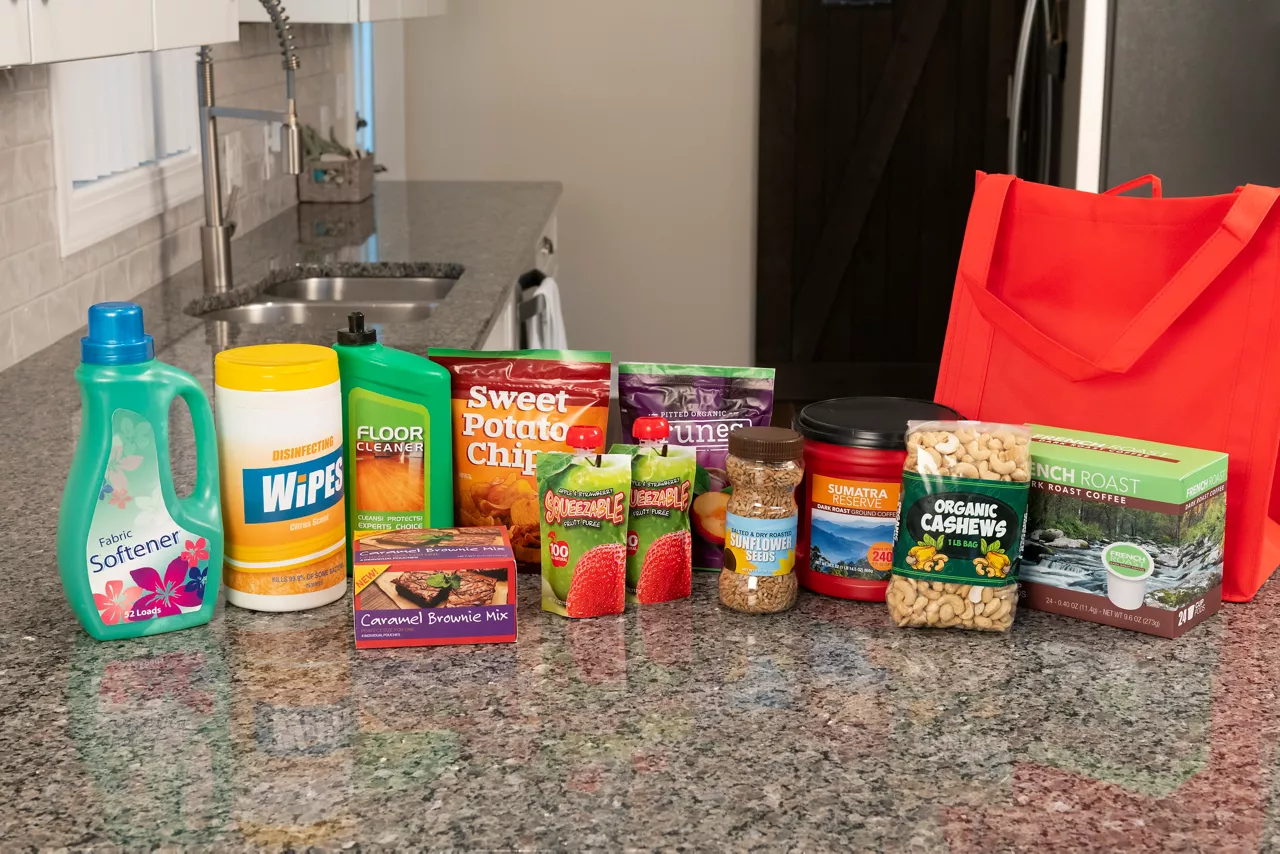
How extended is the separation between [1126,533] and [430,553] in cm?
55

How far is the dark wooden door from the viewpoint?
4.54 m

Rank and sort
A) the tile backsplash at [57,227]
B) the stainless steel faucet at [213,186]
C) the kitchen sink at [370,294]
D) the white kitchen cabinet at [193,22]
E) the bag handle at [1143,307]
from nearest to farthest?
the bag handle at [1143,307]
the white kitchen cabinet at [193,22]
the tile backsplash at [57,227]
the stainless steel faucet at [213,186]
the kitchen sink at [370,294]

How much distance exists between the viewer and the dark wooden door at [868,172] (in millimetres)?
4539

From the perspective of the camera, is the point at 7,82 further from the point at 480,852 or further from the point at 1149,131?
the point at 1149,131

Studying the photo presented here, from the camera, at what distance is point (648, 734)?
0.88m

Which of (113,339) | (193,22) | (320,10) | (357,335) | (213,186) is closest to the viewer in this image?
(113,339)

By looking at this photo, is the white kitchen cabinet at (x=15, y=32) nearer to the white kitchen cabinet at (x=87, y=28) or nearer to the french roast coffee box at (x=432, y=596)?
the white kitchen cabinet at (x=87, y=28)

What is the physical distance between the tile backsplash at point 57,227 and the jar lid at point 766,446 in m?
1.29

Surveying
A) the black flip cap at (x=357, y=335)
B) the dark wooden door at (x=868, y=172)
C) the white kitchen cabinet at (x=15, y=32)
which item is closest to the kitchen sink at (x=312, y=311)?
the white kitchen cabinet at (x=15, y=32)

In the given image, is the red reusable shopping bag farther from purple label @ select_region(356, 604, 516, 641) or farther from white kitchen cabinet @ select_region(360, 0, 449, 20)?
white kitchen cabinet @ select_region(360, 0, 449, 20)

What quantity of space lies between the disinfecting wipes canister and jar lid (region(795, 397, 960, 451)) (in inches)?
15.8

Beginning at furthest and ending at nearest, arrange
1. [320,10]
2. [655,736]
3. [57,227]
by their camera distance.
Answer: [320,10]
[57,227]
[655,736]

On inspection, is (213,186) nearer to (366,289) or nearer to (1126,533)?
(366,289)

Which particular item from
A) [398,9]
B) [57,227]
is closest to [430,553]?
[57,227]
